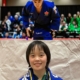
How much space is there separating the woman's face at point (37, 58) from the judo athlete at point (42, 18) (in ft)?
1.86

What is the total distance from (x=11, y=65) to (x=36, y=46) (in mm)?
402

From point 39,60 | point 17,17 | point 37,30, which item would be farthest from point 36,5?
point 17,17

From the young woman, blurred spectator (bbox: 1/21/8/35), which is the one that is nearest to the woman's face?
the young woman

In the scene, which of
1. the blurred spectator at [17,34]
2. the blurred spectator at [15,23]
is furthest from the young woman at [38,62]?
the blurred spectator at [15,23]

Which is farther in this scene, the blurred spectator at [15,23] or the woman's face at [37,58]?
the blurred spectator at [15,23]

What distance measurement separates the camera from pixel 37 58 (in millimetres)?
956

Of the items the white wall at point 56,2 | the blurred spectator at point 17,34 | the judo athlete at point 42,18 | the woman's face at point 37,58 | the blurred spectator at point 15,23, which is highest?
the judo athlete at point 42,18

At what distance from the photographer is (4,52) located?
135cm

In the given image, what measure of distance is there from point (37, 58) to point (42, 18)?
620mm

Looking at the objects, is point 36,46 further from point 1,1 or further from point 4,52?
point 1,1

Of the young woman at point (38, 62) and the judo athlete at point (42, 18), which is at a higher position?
the judo athlete at point (42, 18)

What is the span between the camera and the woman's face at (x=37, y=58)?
96 cm

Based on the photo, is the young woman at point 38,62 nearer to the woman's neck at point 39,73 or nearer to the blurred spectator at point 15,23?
the woman's neck at point 39,73

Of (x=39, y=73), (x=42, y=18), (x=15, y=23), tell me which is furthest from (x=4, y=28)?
(x=39, y=73)
